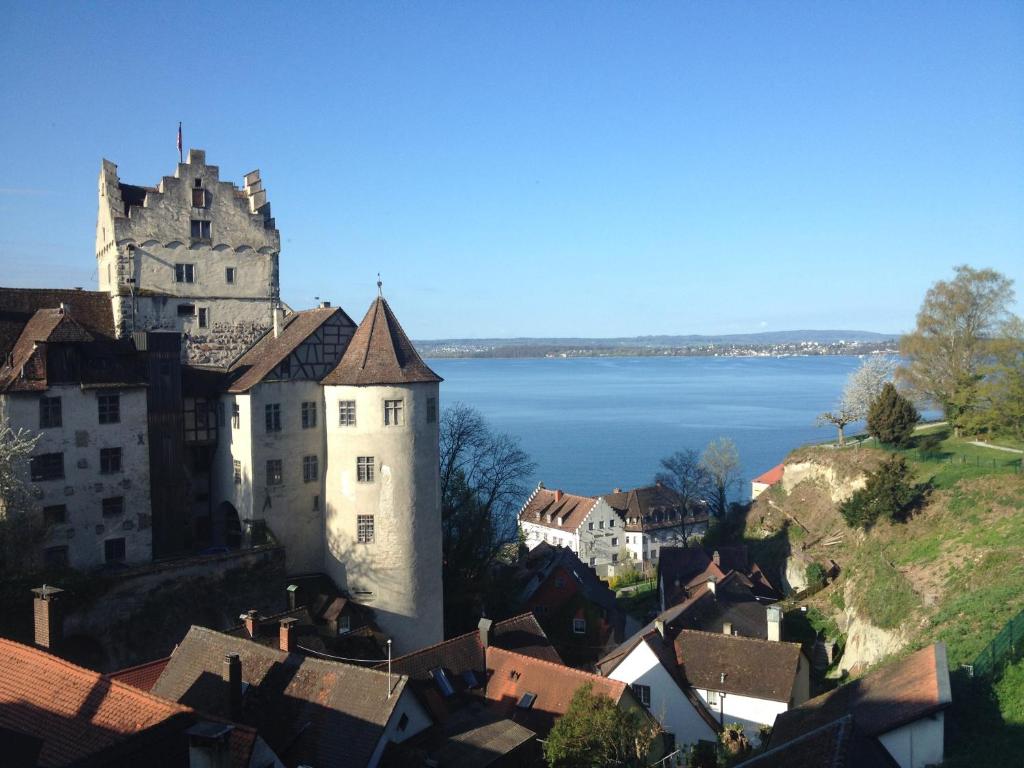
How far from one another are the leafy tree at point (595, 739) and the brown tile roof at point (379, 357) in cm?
1327

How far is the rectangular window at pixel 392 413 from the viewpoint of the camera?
2909 centimetres

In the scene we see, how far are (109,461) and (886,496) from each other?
30.7m

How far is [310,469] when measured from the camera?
3038 centimetres

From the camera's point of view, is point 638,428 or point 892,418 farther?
point 638,428

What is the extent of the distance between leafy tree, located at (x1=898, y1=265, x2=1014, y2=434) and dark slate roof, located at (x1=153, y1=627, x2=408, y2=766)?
41649 millimetres

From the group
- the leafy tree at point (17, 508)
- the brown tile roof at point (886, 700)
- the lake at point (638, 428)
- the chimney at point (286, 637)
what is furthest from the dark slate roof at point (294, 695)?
the lake at point (638, 428)

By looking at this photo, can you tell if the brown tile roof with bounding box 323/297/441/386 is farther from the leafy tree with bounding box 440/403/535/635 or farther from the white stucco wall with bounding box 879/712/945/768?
→ the white stucco wall with bounding box 879/712/945/768

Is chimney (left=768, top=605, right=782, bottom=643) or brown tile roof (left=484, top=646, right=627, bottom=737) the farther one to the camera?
chimney (left=768, top=605, right=782, bottom=643)

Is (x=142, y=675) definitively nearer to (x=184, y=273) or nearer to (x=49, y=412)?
(x=49, y=412)

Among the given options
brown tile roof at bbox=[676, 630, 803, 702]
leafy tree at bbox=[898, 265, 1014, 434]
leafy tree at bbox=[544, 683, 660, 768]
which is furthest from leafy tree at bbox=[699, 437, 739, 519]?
leafy tree at bbox=[544, 683, 660, 768]

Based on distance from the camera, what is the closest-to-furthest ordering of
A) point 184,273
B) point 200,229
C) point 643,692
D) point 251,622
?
point 251,622, point 643,692, point 184,273, point 200,229

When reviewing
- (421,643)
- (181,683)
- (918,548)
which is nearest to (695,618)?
(918,548)

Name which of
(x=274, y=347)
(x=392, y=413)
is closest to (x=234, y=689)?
(x=392, y=413)

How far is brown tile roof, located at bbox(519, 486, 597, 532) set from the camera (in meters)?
67.1
